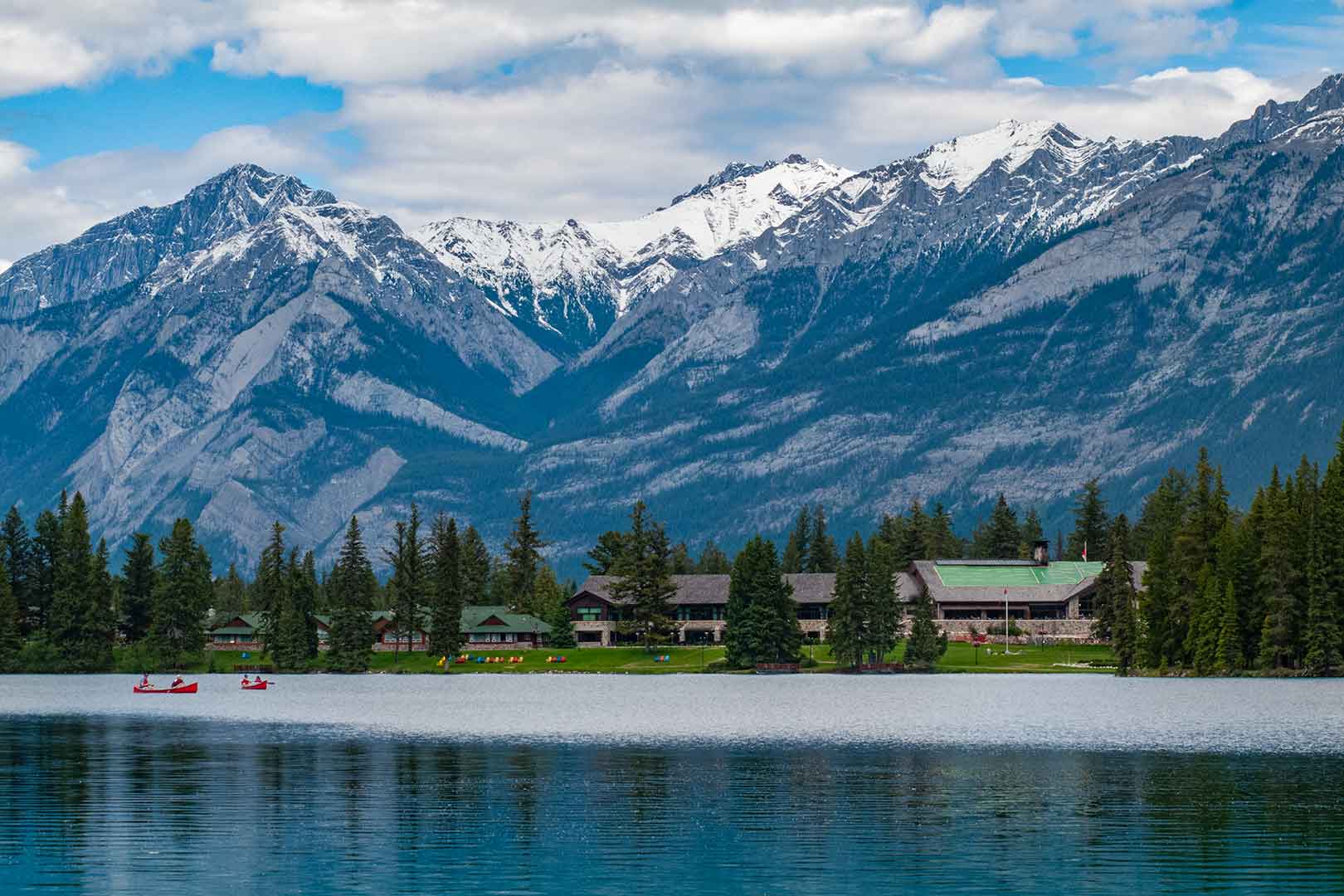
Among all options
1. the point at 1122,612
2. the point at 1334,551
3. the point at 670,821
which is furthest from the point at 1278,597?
the point at 670,821

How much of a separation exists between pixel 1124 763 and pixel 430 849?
3480cm

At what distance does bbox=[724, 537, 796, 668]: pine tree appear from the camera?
594 ft

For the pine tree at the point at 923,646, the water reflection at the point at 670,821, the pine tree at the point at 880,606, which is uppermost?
the pine tree at the point at 880,606

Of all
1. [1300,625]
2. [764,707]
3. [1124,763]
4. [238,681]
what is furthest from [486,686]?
[1124,763]

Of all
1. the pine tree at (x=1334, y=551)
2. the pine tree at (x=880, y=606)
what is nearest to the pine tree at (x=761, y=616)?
the pine tree at (x=880, y=606)

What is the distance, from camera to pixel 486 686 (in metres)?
167

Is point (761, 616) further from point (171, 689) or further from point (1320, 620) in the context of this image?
point (171, 689)

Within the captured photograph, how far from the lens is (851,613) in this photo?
586ft

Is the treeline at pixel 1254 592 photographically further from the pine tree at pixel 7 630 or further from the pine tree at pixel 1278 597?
the pine tree at pixel 7 630

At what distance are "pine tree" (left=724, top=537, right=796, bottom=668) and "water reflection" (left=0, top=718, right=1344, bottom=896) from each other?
8869cm

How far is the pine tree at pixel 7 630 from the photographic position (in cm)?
19250

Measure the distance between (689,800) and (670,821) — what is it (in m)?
5.92

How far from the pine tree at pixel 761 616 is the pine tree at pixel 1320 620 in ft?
155

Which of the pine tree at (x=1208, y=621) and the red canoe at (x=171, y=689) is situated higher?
the pine tree at (x=1208, y=621)
